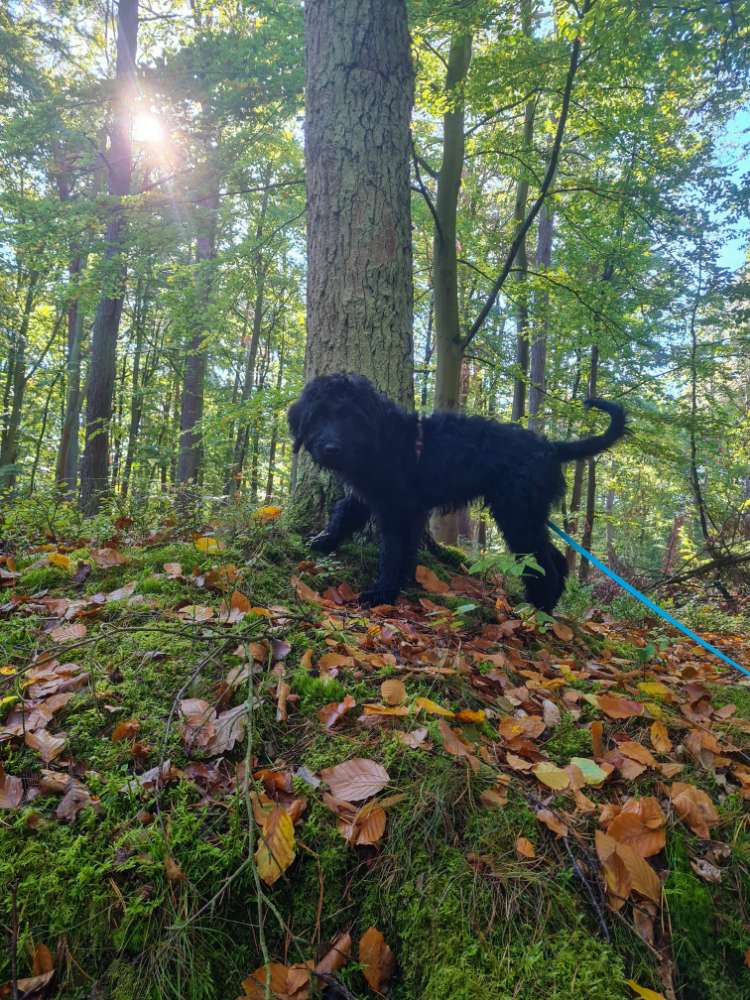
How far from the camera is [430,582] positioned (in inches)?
154

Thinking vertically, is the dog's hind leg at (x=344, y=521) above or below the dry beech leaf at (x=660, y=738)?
above

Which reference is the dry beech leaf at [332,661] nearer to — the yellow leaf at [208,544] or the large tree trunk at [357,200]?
the yellow leaf at [208,544]

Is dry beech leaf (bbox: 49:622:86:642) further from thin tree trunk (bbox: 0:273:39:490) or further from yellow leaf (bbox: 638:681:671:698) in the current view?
thin tree trunk (bbox: 0:273:39:490)

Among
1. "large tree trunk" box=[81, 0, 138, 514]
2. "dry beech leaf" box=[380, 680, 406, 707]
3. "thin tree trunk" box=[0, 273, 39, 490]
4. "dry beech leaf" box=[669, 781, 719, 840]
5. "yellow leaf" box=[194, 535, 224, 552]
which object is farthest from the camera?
"thin tree trunk" box=[0, 273, 39, 490]

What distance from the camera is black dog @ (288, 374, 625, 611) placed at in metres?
3.66

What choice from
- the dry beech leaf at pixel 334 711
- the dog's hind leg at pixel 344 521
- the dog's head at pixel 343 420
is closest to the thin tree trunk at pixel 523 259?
the dog's head at pixel 343 420

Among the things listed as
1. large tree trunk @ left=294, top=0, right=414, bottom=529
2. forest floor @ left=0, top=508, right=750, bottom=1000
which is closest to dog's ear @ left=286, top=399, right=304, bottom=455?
large tree trunk @ left=294, top=0, right=414, bottom=529

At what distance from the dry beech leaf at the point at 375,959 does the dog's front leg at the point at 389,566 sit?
7.24 feet

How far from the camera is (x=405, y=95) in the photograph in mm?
4348

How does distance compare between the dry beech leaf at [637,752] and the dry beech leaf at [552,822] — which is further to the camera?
the dry beech leaf at [637,752]

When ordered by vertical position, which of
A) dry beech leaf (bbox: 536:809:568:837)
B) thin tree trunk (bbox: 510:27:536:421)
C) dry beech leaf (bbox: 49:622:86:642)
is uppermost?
thin tree trunk (bbox: 510:27:536:421)

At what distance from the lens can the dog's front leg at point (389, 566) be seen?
11.6 feet

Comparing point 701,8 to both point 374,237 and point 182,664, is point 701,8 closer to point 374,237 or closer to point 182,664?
point 374,237

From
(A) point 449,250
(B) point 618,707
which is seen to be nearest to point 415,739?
(B) point 618,707
